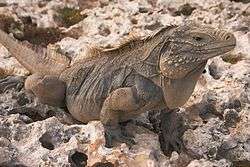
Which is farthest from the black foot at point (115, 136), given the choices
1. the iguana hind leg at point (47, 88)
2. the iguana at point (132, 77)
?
the iguana hind leg at point (47, 88)

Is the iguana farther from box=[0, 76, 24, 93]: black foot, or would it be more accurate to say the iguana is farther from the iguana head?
box=[0, 76, 24, 93]: black foot

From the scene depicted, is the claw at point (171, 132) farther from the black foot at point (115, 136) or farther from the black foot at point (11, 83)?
the black foot at point (11, 83)

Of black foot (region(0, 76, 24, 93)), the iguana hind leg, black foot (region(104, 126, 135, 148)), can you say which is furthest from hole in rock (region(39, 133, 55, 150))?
black foot (region(0, 76, 24, 93))

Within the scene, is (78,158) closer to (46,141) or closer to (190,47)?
(46,141)

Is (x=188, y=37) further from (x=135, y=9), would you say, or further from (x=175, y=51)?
(x=135, y=9)

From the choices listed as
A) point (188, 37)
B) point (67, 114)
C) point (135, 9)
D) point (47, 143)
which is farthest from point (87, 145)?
point (135, 9)

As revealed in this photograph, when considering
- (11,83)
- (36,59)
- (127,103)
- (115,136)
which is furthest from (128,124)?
(11,83)
